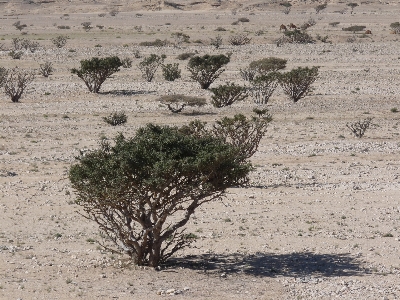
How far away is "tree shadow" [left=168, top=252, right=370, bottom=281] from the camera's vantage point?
12.0 meters

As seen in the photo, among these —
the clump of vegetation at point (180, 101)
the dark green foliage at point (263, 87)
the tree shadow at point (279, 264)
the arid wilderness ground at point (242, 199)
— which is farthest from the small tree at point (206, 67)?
the tree shadow at point (279, 264)

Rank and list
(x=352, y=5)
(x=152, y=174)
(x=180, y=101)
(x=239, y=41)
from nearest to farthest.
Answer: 1. (x=152, y=174)
2. (x=180, y=101)
3. (x=239, y=41)
4. (x=352, y=5)

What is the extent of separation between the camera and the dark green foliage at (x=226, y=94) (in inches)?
1160

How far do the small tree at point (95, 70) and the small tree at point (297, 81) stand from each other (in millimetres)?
7878

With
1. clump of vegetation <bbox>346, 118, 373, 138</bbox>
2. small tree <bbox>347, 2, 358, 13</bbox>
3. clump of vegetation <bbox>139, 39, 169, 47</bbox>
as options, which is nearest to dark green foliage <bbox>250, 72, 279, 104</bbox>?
clump of vegetation <bbox>346, 118, 373, 138</bbox>

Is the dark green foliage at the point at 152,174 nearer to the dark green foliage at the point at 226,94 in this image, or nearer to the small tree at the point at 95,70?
the dark green foliage at the point at 226,94

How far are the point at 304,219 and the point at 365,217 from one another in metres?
1.28

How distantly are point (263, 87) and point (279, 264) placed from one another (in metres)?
18.7

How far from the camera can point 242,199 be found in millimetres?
17328

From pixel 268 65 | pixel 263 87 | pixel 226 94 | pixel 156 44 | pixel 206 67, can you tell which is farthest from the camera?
pixel 156 44

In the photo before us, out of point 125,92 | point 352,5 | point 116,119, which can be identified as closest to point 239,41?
point 125,92

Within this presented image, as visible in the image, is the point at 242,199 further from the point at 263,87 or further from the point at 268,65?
the point at 268,65

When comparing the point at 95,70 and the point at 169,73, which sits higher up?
the point at 95,70

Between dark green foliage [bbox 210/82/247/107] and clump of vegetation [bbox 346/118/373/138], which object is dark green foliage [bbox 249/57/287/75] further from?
clump of vegetation [bbox 346/118/373/138]
